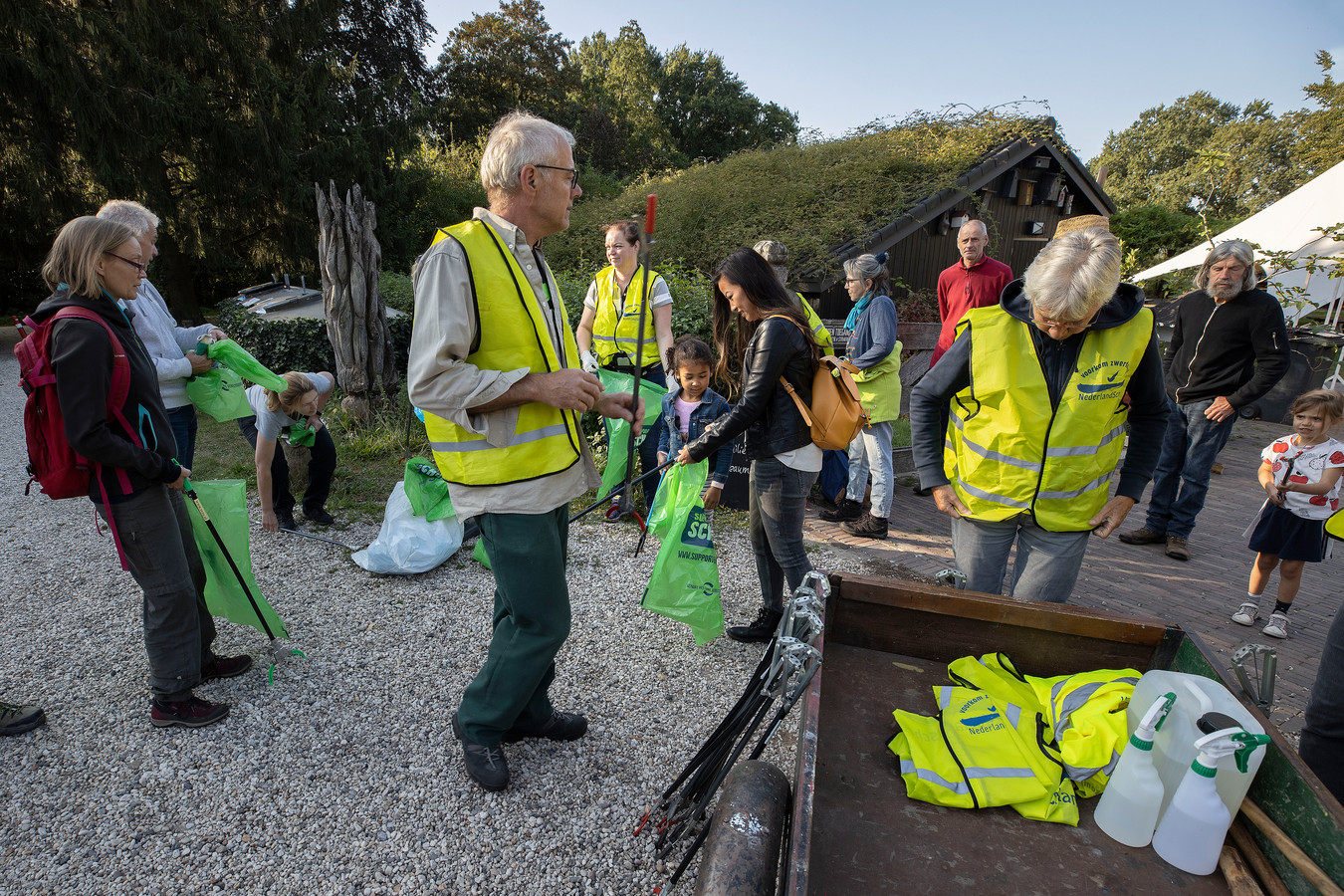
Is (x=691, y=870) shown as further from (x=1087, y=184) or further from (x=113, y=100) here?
(x=113, y=100)

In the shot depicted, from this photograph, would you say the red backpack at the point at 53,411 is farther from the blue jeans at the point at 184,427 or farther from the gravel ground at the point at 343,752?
the blue jeans at the point at 184,427

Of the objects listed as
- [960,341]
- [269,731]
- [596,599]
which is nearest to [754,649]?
[596,599]

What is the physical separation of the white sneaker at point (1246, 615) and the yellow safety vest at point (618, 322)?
3.99 m

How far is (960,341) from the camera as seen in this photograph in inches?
98.9

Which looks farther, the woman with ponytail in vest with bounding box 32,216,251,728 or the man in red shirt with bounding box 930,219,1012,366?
the man in red shirt with bounding box 930,219,1012,366

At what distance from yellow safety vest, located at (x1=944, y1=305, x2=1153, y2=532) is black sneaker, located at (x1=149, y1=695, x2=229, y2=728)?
3330 millimetres

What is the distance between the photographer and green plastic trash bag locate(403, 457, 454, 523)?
4.35 meters

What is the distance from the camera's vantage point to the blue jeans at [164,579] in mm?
2590

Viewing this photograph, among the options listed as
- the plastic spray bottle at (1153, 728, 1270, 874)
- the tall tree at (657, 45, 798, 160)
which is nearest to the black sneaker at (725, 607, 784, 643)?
the plastic spray bottle at (1153, 728, 1270, 874)

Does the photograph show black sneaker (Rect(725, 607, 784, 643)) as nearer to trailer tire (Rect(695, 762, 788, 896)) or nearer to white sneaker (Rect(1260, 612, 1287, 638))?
trailer tire (Rect(695, 762, 788, 896))

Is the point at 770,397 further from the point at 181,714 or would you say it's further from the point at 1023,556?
the point at 181,714

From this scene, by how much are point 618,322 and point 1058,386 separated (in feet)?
10.4

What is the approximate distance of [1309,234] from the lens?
994 centimetres

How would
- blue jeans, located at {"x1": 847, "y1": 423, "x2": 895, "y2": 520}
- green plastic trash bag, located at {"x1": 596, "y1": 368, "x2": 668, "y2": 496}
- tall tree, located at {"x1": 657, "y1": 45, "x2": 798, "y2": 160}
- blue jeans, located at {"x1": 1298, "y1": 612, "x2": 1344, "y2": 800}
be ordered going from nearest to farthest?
blue jeans, located at {"x1": 1298, "y1": 612, "x2": 1344, "y2": 800} < green plastic trash bag, located at {"x1": 596, "y1": 368, "x2": 668, "y2": 496} < blue jeans, located at {"x1": 847, "y1": 423, "x2": 895, "y2": 520} < tall tree, located at {"x1": 657, "y1": 45, "x2": 798, "y2": 160}
